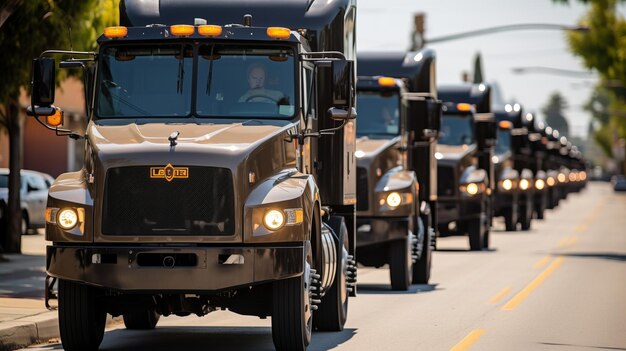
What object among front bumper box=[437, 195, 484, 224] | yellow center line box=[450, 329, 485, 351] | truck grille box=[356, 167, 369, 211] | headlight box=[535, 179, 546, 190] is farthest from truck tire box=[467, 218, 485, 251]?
headlight box=[535, 179, 546, 190]

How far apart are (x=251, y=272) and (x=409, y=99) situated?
10.4 metres

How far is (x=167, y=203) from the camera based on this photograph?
11844mm

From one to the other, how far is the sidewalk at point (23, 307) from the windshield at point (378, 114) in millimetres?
4991

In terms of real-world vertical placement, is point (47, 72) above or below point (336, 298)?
above

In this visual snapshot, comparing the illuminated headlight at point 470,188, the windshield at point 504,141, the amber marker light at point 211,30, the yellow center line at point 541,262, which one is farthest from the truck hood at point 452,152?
the amber marker light at point 211,30

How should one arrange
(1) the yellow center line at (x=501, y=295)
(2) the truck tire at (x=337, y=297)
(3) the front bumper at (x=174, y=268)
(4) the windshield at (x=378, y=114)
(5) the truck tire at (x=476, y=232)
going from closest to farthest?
(3) the front bumper at (x=174, y=268)
(2) the truck tire at (x=337, y=297)
(1) the yellow center line at (x=501, y=295)
(4) the windshield at (x=378, y=114)
(5) the truck tire at (x=476, y=232)

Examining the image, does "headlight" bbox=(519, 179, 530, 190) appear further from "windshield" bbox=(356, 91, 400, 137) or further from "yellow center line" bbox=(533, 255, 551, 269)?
"windshield" bbox=(356, 91, 400, 137)

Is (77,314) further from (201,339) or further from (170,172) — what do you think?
(201,339)

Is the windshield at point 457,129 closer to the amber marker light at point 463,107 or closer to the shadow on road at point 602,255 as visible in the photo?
the amber marker light at point 463,107

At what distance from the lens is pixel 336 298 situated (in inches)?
576

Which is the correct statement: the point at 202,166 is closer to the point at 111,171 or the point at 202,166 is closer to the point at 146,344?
the point at 111,171

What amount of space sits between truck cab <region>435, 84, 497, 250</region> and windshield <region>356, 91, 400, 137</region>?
28.2 ft

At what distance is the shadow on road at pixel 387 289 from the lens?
2047 centimetres

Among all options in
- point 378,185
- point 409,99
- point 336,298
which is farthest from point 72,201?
point 409,99
